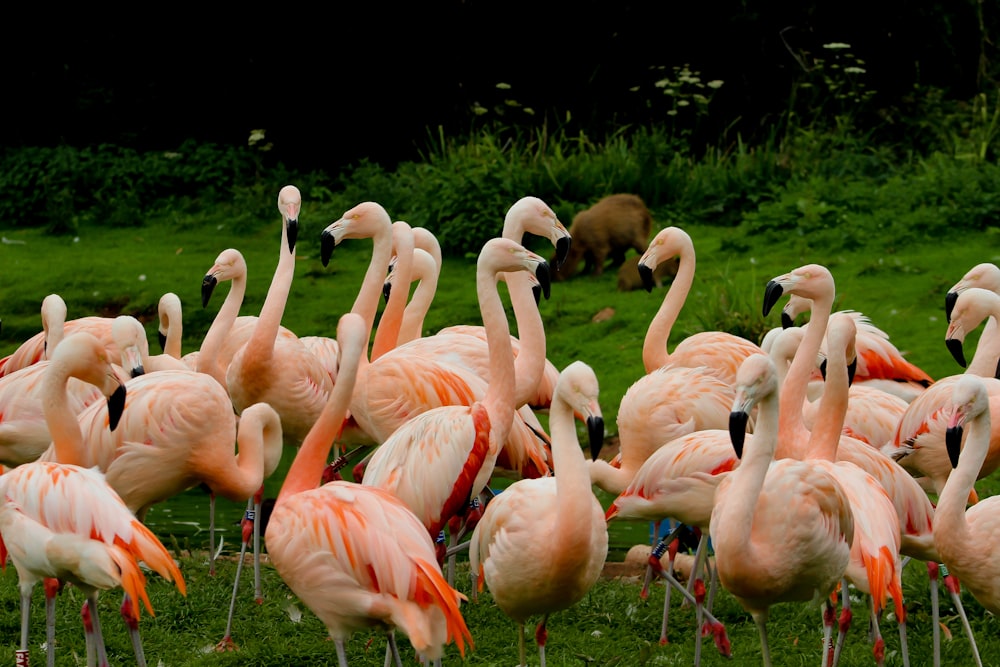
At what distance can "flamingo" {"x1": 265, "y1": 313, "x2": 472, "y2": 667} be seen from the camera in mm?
3895

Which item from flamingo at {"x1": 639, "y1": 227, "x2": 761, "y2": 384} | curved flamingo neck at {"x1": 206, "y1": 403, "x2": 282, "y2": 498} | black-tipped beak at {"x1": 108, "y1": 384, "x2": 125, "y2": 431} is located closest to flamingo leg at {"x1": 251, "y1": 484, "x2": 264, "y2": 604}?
curved flamingo neck at {"x1": 206, "y1": 403, "x2": 282, "y2": 498}

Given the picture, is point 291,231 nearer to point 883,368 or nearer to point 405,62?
point 883,368

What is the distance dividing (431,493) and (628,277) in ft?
19.2

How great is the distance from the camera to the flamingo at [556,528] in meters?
4.16

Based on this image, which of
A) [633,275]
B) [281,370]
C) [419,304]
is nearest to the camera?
[281,370]

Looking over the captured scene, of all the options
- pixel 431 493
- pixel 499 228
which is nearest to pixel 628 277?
pixel 499 228

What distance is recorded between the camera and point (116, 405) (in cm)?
448

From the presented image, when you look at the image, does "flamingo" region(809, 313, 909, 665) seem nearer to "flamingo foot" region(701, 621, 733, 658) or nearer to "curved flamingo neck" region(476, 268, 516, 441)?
"flamingo foot" region(701, 621, 733, 658)

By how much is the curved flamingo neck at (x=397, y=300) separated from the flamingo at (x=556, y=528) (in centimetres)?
210

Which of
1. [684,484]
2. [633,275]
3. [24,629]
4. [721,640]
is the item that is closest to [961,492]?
[684,484]

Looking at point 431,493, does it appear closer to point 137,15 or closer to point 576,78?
point 576,78

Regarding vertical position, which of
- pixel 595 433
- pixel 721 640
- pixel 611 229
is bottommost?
pixel 611 229

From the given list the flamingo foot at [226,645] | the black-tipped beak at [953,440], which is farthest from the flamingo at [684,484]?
the flamingo foot at [226,645]

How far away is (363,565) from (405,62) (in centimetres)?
1159
